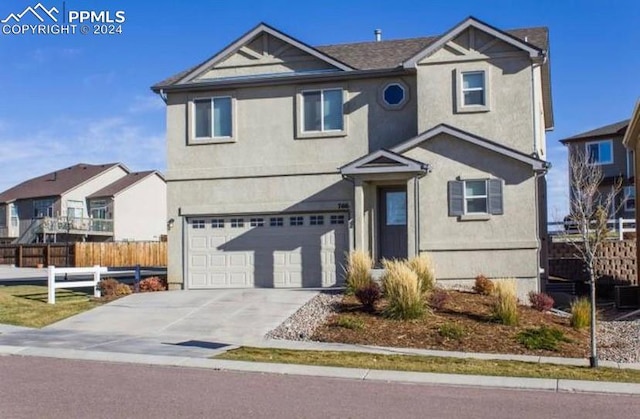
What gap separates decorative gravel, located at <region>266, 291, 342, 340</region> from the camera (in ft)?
53.0

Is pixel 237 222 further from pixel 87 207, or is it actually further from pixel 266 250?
pixel 87 207

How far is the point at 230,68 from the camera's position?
24078 mm

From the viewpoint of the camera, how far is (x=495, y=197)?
2116 cm

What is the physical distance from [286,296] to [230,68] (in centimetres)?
790

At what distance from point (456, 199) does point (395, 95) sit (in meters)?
3.88

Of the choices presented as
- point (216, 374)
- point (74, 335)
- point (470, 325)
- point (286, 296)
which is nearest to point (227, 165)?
point (286, 296)

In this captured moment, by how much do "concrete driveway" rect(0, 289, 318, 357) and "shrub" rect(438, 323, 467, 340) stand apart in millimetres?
3761

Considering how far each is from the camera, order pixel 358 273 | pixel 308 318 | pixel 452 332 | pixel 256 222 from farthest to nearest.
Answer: pixel 256 222
pixel 358 273
pixel 308 318
pixel 452 332

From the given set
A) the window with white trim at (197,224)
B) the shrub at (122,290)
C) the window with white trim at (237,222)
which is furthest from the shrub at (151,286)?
the window with white trim at (237,222)

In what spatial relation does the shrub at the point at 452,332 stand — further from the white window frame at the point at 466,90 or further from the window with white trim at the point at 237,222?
the window with white trim at the point at 237,222

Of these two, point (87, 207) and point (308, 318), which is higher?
point (87, 207)

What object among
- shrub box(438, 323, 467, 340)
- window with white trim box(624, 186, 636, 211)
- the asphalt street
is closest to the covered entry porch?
shrub box(438, 323, 467, 340)

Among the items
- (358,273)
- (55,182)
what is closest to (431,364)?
(358,273)

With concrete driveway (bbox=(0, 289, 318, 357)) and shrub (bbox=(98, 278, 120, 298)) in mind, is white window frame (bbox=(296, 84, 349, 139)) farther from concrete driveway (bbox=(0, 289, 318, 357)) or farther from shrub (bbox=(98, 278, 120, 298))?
shrub (bbox=(98, 278, 120, 298))
